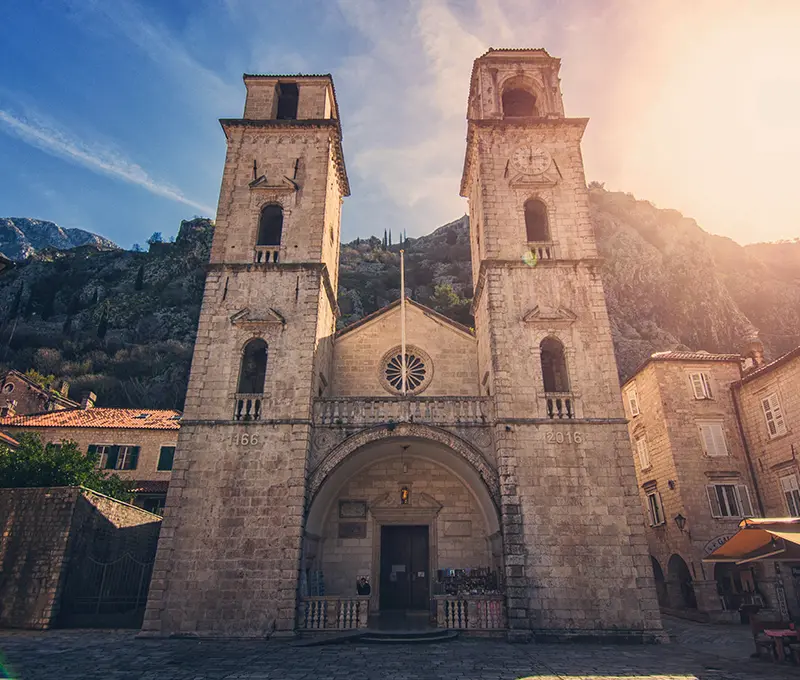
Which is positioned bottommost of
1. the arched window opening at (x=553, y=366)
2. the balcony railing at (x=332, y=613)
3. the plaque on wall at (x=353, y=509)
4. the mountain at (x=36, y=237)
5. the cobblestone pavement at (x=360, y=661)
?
the cobblestone pavement at (x=360, y=661)

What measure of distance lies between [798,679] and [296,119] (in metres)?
21.5

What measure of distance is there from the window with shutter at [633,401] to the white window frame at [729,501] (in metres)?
4.73

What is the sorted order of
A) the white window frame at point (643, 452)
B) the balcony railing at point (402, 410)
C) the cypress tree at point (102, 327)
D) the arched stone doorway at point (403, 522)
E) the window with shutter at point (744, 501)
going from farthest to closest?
the cypress tree at point (102, 327) < the white window frame at point (643, 452) < the window with shutter at point (744, 501) < the balcony railing at point (402, 410) < the arched stone doorway at point (403, 522)

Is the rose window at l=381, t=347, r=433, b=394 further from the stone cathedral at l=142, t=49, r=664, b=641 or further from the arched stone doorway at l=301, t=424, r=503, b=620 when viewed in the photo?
the arched stone doorway at l=301, t=424, r=503, b=620

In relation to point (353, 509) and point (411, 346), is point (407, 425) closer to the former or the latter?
point (353, 509)

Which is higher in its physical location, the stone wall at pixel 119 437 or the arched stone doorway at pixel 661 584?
the stone wall at pixel 119 437

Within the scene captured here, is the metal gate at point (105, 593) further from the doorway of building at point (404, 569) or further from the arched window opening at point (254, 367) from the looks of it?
the doorway of building at point (404, 569)

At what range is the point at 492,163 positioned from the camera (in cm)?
1922

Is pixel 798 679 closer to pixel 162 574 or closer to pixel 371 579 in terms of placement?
pixel 371 579

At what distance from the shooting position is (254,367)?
17.4 m

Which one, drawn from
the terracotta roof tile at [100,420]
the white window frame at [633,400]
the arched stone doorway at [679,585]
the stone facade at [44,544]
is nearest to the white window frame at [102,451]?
the terracotta roof tile at [100,420]

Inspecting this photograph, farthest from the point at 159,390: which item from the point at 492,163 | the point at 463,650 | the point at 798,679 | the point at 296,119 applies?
the point at 798,679

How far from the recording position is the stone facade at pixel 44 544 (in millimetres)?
14625

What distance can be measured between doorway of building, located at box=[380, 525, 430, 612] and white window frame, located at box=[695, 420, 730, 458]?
12.8 meters
